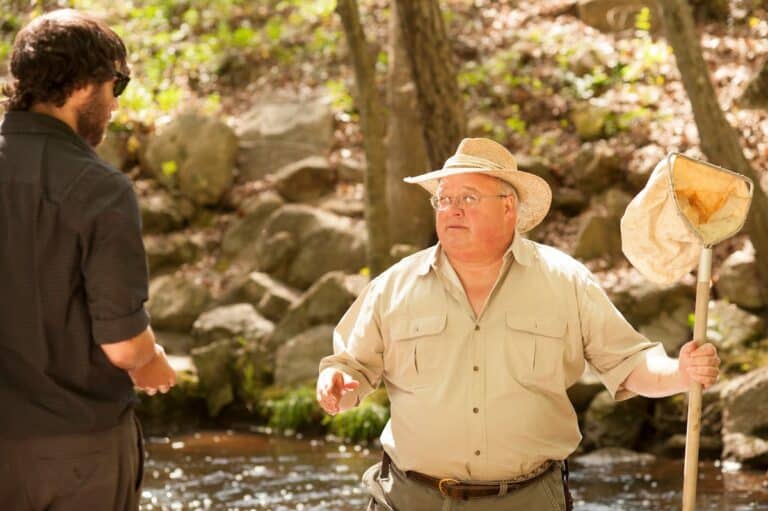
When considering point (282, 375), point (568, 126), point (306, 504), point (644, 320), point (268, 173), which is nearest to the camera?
point (306, 504)

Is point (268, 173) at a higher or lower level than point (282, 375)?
higher

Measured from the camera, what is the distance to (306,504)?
841cm

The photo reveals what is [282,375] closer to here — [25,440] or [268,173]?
[268,173]

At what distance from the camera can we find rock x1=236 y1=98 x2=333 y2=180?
48.2 feet

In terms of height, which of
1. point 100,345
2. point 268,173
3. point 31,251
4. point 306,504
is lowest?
point 306,504

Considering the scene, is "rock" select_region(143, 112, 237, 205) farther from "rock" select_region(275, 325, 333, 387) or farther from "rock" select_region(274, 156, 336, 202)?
"rock" select_region(275, 325, 333, 387)

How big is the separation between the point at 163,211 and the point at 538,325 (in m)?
10.5

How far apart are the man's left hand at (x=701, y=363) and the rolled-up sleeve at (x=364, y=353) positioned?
3.75 feet

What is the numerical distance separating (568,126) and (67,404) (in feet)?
36.5

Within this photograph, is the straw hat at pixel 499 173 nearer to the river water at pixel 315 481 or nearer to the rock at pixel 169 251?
the river water at pixel 315 481

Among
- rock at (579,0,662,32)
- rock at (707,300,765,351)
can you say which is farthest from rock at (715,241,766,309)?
rock at (579,0,662,32)

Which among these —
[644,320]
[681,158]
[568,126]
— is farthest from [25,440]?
[568,126]

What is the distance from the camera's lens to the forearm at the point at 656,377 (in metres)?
4.00

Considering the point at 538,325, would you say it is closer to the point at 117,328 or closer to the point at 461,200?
the point at 461,200
